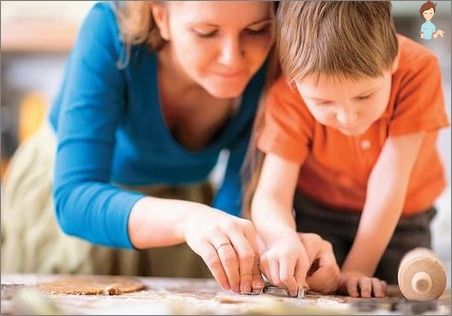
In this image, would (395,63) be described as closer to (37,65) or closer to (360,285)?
(360,285)

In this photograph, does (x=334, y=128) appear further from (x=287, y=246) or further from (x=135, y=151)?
(x=135, y=151)

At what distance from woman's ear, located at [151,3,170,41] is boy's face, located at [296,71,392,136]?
18cm

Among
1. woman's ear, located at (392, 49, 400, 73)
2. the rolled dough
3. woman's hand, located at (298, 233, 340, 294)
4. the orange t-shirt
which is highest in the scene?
woman's ear, located at (392, 49, 400, 73)

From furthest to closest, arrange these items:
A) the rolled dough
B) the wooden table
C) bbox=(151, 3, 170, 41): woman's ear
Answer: bbox=(151, 3, 170, 41): woman's ear
the rolled dough
the wooden table

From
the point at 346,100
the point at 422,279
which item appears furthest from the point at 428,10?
the point at 422,279

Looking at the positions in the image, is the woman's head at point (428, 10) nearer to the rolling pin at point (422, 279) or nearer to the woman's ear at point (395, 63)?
the woman's ear at point (395, 63)

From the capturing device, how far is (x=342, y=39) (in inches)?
25.0

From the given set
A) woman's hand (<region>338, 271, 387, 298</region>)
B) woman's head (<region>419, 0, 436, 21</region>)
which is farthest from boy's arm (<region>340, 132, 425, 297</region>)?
woman's head (<region>419, 0, 436, 21</region>)

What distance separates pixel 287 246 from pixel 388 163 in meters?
0.13

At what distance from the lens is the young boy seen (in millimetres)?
642

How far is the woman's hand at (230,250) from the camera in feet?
2.03

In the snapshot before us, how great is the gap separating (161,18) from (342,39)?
227mm

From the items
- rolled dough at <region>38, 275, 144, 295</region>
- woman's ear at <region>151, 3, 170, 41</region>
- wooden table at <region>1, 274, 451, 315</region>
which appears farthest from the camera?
woman's ear at <region>151, 3, 170, 41</region>

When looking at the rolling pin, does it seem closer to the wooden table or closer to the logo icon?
the wooden table
